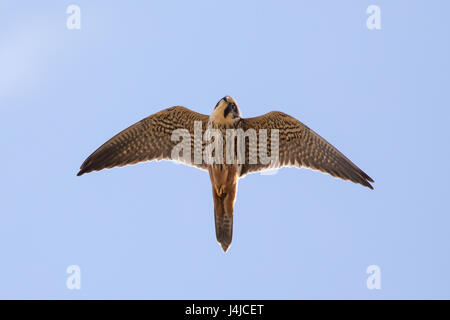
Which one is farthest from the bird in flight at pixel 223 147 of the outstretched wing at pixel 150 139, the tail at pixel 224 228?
the tail at pixel 224 228

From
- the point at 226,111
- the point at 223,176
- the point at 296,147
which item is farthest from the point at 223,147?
the point at 296,147

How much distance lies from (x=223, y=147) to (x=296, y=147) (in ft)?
4.58

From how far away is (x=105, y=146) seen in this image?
33.7ft

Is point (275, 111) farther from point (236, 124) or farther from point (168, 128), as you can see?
Answer: point (168, 128)

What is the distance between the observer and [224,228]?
9.80 m

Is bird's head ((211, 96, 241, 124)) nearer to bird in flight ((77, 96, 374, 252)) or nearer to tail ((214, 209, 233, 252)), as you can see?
bird in flight ((77, 96, 374, 252))

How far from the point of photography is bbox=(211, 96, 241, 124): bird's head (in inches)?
387

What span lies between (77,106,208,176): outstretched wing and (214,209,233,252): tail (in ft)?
3.09
